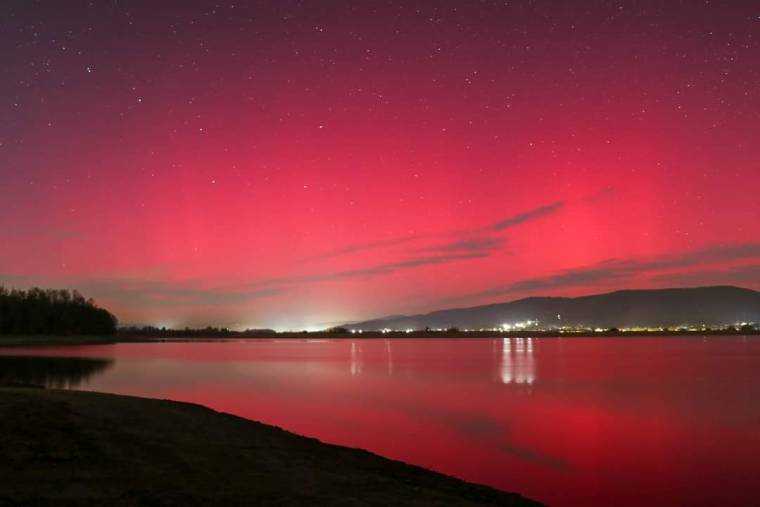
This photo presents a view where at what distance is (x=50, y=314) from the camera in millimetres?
132000

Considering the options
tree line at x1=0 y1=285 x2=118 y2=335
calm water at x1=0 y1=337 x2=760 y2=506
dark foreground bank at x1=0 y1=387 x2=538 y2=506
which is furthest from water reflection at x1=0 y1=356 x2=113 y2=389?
tree line at x1=0 y1=285 x2=118 y2=335

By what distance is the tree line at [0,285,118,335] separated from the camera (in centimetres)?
12381

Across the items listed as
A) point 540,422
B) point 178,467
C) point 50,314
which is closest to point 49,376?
point 540,422

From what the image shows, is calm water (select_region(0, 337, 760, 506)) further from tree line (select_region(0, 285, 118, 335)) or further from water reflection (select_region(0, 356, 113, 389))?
tree line (select_region(0, 285, 118, 335))

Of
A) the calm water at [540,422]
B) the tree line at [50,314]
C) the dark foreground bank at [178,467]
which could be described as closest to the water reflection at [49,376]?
the calm water at [540,422]

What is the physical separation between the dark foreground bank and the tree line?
120579 mm

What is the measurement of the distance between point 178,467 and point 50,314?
443 feet

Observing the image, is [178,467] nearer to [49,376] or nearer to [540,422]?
[540,422]

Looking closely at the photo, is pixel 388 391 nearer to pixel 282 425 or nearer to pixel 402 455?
pixel 282 425

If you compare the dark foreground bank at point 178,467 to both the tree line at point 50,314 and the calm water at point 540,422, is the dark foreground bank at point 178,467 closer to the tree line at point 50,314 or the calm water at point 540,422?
the calm water at point 540,422

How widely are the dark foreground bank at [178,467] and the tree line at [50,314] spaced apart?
396 feet

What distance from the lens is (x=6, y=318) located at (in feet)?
399

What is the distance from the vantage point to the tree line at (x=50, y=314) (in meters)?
124

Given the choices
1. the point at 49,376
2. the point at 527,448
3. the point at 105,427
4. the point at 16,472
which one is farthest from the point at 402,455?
the point at 49,376
